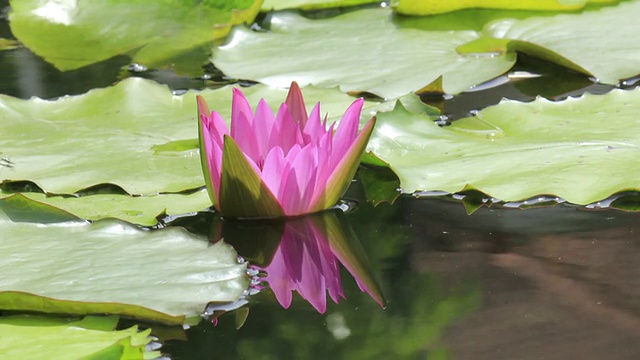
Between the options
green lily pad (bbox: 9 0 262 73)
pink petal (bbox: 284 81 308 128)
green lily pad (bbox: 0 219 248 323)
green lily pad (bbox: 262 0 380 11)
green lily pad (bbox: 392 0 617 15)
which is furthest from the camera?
green lily pad (bbox: 262 0 380 11)

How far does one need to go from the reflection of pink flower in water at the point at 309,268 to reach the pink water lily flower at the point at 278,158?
0.05 meters

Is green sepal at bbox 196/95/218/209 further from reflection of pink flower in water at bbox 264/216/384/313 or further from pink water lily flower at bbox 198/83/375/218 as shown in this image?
reflection of pink flower in water at bbox 264/216/384/313

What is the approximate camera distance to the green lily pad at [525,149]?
53.6 inches

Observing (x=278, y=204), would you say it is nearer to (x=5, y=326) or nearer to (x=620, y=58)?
(x=5, y=326)

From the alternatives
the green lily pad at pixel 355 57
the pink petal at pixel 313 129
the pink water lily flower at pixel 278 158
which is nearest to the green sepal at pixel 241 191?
the pink water lily flower at pixel 278 158

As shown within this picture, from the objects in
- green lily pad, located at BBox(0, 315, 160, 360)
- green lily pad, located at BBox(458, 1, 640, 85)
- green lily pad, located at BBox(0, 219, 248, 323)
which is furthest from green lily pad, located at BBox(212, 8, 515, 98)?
green lily pad, located at BBox(0, 315, 160, 360)

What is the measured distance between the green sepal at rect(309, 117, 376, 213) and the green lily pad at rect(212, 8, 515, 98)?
498 mm

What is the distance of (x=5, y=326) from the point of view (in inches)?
40.7

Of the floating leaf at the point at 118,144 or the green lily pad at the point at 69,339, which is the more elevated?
the green lily pad at the point at 69,339

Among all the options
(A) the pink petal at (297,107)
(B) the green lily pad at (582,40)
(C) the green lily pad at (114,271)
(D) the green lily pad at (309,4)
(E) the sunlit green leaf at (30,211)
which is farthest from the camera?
(D) the green lily pad at (309,4)

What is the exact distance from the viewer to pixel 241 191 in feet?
4.36

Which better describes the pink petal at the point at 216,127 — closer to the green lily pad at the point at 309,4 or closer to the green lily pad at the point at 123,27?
the green lily pad at the point at 123,27

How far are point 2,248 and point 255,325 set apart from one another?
0.36m

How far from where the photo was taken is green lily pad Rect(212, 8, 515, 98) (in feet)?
6.30
